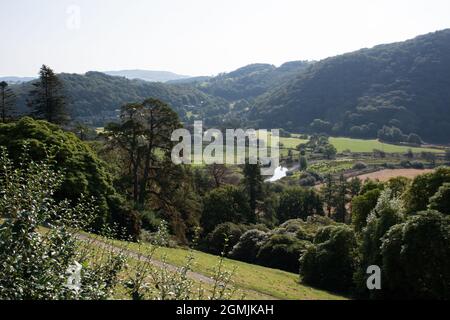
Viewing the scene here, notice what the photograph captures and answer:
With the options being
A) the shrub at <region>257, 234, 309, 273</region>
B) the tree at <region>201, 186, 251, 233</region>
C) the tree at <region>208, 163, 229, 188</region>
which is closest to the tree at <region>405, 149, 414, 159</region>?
the tree at <region>208, 163, 229, 188</region>

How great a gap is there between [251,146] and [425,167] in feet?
168

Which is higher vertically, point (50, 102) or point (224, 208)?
point (50, 102)

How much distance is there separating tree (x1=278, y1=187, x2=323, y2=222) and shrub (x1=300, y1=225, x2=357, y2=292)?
39.0 metres

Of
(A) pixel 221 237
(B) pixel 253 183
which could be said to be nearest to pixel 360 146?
(B) pixel 253 183

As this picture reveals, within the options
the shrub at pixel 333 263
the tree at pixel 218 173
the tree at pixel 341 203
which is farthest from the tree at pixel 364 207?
the tree at pixel 341 203

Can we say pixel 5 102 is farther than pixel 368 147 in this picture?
No

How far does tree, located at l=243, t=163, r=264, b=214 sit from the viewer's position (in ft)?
166

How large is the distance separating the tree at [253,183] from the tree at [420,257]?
30422 millimetres

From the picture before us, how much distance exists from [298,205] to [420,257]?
4754 centimetres

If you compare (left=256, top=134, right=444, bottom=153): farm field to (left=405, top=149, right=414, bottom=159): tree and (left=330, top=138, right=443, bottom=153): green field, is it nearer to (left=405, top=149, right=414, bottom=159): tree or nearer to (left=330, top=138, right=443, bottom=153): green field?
(left=330, top=138, right=443, bottom=153): green field

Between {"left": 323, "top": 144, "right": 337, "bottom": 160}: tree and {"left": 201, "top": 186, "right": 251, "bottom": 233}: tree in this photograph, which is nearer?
{"left": 201, "top": 186, "right": 251, "bottom": 233}: tree

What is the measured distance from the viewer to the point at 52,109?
38.4m

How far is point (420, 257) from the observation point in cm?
1917

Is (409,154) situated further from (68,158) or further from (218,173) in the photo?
(68,158)
